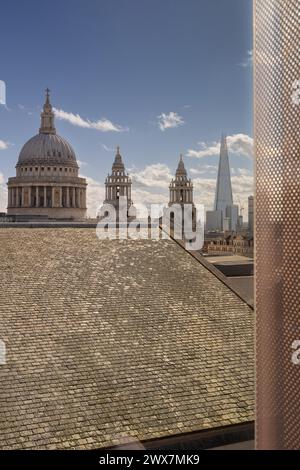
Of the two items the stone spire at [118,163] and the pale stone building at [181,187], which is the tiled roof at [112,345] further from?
the pale stone building at [181,187]

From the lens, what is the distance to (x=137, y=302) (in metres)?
21.3

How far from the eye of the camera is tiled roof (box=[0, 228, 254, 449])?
14.4 m

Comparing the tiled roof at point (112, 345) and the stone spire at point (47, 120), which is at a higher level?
the stone spire at point (47, 120)

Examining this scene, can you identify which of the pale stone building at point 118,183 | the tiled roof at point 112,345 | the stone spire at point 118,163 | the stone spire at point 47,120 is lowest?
the tiled roof at point 112,345

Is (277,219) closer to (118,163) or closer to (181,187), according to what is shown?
(118,163)

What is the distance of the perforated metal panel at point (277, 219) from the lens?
1199 centimetres

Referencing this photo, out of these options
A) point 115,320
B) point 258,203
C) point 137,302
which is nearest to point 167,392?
point 115,320

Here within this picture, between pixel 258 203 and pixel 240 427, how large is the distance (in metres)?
7.29

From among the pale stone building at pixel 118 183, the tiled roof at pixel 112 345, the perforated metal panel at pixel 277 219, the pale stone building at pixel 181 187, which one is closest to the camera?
the perforated metal panel at pixel 277 219

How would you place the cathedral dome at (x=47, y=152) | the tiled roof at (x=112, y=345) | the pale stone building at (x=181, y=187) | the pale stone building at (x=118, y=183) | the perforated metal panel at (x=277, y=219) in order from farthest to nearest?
the pale stone building at (x=181, y=187) → the cathedral dome at (x=47, y=152) → the pale stone building at (x=118, y=183) → the tiled roof at (x=112, y=345) → the perforated metal panel at (x=277, y=219)

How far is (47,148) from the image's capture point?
82250mm

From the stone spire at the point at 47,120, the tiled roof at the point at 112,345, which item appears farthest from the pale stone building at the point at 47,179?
the tiled roof at the point at 112,345

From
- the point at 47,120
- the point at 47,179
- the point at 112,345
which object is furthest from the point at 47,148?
the point at 112,345
